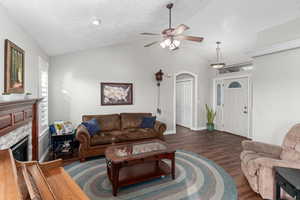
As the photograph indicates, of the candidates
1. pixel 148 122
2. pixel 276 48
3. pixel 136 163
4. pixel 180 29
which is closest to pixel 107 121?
pixel 148 122

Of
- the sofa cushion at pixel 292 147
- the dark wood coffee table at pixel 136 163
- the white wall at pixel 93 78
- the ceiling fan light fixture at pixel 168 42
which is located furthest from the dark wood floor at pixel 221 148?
the ceiling fan light fixture at pixel 168 42

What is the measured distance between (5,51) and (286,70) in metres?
4.46

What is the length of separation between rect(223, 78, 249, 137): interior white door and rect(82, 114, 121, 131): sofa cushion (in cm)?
413

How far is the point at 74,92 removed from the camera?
14.3ft

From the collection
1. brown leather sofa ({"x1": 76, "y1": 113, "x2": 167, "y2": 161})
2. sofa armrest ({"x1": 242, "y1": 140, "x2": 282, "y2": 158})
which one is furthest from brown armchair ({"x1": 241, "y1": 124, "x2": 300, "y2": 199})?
brown leather sofa ({"x1": 76, "y1": 113, "x2": 167, "y2": 161})

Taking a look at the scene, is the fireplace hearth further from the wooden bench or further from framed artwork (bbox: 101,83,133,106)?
framed artwork (bbox: 101,83,133,106)

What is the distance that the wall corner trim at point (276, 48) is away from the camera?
9.04 ft

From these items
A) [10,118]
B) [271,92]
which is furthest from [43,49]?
[271,92]

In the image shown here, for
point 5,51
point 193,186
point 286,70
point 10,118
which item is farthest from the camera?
point 286,70

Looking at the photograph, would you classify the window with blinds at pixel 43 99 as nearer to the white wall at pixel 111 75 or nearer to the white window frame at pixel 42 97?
the white window frame at pixel 42 97

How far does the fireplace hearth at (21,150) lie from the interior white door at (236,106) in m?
5.88

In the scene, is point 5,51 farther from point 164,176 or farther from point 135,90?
point 135,90

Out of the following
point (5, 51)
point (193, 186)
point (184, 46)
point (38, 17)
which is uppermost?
point (184, 46)

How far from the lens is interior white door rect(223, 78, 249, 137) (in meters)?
5.25
